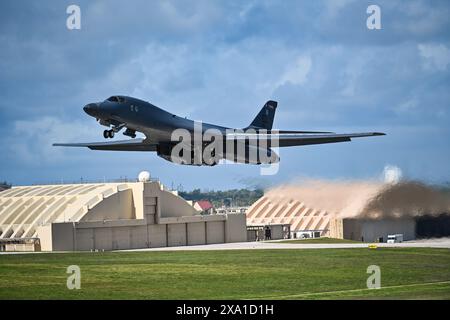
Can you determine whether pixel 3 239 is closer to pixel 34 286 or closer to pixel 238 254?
pixel 238 254

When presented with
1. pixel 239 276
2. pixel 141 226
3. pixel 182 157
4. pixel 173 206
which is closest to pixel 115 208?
pixel 141 226

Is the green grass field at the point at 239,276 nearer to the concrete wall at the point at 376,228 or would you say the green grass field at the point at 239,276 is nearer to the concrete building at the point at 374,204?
the concrete building at the point at 374,204

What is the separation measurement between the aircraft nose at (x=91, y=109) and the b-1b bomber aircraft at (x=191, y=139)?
49.8 inches

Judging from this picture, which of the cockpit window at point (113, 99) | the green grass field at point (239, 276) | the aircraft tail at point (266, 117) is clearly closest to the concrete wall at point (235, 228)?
the green grass field at point (239, 276)

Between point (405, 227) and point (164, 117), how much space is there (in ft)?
120

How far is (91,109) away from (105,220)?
5325 cm

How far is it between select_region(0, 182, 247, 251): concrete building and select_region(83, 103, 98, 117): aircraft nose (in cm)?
4585

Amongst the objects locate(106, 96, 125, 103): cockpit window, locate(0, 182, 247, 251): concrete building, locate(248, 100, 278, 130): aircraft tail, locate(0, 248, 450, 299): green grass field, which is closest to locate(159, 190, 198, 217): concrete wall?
locate(0, 182, 247, 251): concrete building

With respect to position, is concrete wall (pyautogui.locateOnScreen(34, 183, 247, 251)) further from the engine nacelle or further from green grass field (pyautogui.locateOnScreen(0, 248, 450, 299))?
the engine nacelle

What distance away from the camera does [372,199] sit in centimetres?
8425

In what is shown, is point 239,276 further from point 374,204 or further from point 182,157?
point 374,204
